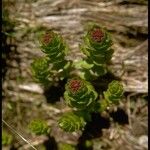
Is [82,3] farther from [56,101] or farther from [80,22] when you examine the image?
[56,101]

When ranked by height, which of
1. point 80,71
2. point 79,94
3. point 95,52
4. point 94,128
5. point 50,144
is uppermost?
point 95,52

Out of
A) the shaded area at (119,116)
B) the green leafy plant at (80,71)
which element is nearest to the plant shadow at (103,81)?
the green leafy plant at (80,71)

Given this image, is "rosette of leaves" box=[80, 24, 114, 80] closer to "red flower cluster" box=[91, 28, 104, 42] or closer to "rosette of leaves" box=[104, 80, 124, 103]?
"red flower cluster" box=[91, 28, 104, 42]

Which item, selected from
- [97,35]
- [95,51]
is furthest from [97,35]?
[95,51]

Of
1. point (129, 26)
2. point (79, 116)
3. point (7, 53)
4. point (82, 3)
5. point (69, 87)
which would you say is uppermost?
point (82, 3)

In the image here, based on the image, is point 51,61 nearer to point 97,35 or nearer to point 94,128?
point 97,35

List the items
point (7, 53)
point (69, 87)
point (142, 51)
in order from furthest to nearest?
point (7, 53) < point (142, 51) < point (69, 87)

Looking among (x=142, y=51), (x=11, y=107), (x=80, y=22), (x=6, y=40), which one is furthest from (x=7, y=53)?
(x=142, y=51)
